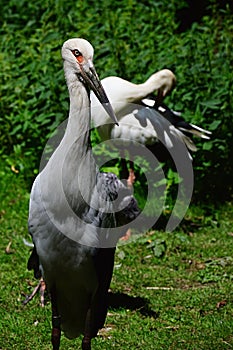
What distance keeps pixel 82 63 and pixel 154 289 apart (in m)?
2.27

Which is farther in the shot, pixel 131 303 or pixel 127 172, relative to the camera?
pixel 127 172

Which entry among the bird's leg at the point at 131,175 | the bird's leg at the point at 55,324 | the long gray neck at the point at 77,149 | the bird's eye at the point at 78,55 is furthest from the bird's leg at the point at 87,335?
the bird's leg at the point at 131,175

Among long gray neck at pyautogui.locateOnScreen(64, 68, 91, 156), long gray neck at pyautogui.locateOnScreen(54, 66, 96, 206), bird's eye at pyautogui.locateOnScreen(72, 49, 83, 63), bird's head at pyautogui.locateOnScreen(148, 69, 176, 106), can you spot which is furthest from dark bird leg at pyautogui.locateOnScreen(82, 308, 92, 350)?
bird's head at pyautogui.locateOnScreen(148, 69, 176, 106)

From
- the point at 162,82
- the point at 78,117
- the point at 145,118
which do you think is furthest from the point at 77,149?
the point at 162,82

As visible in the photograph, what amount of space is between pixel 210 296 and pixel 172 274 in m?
0.57

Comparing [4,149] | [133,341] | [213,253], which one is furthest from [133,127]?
[133,341]

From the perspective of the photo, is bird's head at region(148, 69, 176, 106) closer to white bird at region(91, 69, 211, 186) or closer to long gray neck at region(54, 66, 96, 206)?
white bird at region(91, 69, 211, 186)

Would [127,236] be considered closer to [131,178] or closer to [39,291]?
[131,178]

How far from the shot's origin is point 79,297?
4285 millimetres

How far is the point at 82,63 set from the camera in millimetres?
4000

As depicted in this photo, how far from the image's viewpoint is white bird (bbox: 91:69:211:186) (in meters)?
6.62

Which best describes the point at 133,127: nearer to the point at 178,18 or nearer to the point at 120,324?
the point at 120,324

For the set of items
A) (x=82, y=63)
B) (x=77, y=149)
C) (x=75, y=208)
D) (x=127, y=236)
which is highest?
(x=82, y=63)

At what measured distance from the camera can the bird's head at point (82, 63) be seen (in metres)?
3.99
